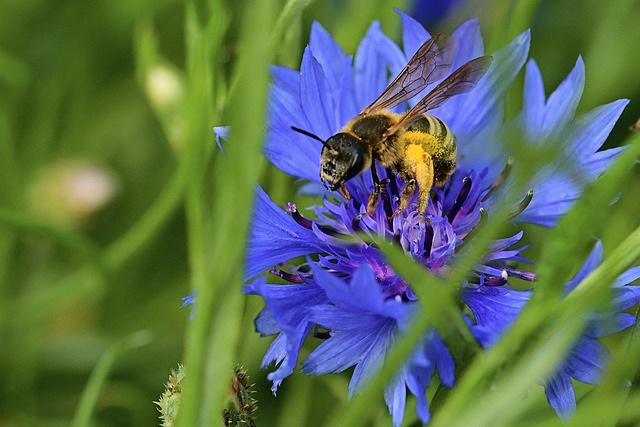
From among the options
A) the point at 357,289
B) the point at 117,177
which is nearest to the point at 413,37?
the point at 357,289

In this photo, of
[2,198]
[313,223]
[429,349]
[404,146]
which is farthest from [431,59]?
[2,198]

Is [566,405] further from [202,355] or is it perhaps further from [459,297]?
[202,355]

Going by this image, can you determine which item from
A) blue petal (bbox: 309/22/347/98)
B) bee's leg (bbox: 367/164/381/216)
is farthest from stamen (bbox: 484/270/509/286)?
blue petal (bbox: 309/22/347/98)

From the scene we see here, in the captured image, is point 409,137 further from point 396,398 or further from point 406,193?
point 396,398

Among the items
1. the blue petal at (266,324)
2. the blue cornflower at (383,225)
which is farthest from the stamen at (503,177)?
the blue petal at (266,324)

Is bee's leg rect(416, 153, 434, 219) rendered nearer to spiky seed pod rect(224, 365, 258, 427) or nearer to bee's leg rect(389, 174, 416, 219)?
bee's leg rect(389, 174, 416, 219)

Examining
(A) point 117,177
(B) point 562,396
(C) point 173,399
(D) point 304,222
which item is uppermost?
(A) point 117,177
